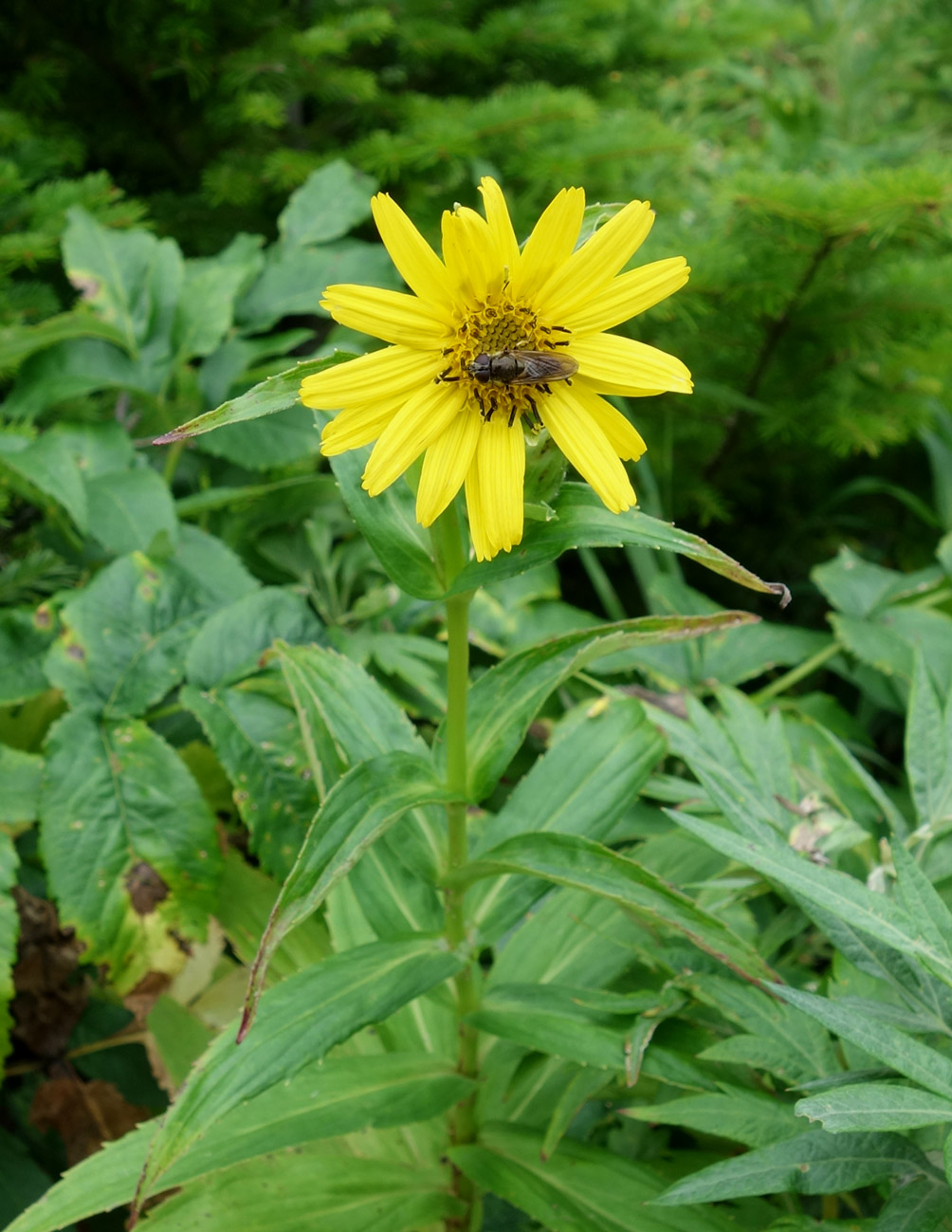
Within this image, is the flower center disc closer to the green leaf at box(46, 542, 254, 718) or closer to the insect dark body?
the insect dark body

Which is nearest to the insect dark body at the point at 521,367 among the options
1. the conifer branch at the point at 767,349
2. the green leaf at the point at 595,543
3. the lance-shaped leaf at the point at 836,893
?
the green leaf at the point at 595,543

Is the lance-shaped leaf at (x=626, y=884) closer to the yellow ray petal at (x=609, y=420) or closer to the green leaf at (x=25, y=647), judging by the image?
the yellow ray petal at (x=609, y=420)

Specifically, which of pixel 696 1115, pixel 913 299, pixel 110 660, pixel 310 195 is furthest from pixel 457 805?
pixel 913 299

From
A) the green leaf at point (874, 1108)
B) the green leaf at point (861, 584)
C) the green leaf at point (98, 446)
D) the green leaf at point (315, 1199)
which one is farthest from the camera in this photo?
the green leaf at point (861, 584)

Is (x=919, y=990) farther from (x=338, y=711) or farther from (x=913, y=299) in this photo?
(x=913, y=299)

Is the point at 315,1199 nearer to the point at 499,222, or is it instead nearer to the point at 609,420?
the point at 609,420

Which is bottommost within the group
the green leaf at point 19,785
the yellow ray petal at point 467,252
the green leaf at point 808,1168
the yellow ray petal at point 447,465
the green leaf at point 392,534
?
the green leaf at point 808,1168

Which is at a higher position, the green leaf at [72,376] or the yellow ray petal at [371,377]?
the yellow ray petal at [371,377]
